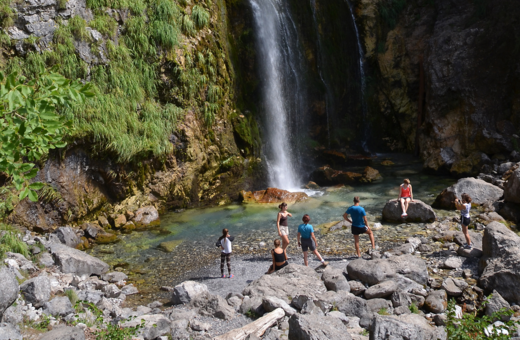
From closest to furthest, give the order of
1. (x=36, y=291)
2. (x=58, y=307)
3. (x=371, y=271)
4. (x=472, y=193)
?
1. (x=58, y=307)
2. (x=36, y=291)
3. (x=371, y=271)
4. (x=472, y=193)

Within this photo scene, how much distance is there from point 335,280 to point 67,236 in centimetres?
708

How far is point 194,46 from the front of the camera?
14562 millimetres

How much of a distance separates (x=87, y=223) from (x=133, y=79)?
4.97 meters

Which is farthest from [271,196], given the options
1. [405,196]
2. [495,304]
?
[495,304]

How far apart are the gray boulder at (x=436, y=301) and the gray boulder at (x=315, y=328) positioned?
200 centimetres

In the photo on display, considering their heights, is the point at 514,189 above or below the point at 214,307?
above

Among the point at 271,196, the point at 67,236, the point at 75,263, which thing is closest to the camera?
the point at 75,263

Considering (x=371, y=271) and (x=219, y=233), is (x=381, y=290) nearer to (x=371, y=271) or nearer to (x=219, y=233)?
(x=371, y=271)

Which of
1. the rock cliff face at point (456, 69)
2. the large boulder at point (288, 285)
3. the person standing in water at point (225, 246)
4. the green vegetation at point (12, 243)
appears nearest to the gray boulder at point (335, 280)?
the large boulder at point (288, 285)

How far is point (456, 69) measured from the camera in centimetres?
1898

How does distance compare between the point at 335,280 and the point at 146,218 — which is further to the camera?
the point at 146,218

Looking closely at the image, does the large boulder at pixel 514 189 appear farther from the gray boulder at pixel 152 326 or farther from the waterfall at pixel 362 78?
the waterfall at pixel 362 78

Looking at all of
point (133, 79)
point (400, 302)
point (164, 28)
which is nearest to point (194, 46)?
point (164, 28)

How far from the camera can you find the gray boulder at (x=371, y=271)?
6992 mm
